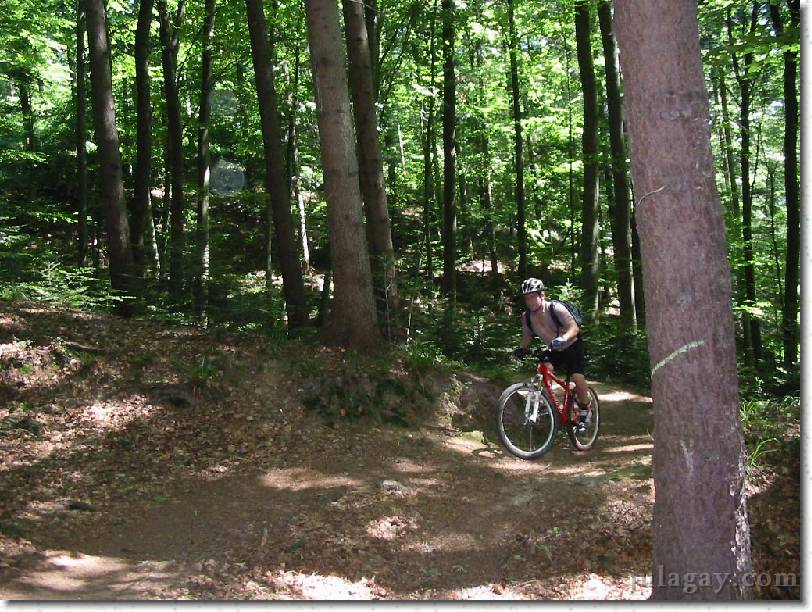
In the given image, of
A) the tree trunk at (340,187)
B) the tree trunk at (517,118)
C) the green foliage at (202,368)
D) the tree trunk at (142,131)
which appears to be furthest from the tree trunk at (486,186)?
the green foliage at (202,368)

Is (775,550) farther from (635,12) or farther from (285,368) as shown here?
(285,368)

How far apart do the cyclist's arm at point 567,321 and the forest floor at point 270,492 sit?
5.24ft

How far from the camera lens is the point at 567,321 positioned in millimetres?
8359

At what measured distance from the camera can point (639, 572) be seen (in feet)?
18.2

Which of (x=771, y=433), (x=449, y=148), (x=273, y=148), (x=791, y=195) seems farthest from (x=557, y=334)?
(x=449, y=148)

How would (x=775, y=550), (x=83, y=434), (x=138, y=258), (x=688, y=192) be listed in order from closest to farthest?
(x=688, y=192)
(x=775, y=550)
(x=83, y=434)
(x=138, y=258)

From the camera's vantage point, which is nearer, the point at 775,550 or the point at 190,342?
the point at 775,550

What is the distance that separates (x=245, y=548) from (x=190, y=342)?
4.88 m

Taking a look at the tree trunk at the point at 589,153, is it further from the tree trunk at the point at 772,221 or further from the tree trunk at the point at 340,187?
the tree trunk at the point at 772,221

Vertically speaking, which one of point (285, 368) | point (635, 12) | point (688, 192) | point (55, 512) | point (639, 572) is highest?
point (635, 12)

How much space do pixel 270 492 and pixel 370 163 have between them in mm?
6428

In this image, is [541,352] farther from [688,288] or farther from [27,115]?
[27,115]

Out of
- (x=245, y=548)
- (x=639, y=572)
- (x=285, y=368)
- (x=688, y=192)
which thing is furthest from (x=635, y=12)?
(x=285, y=368)

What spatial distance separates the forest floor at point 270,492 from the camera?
17.9ft
